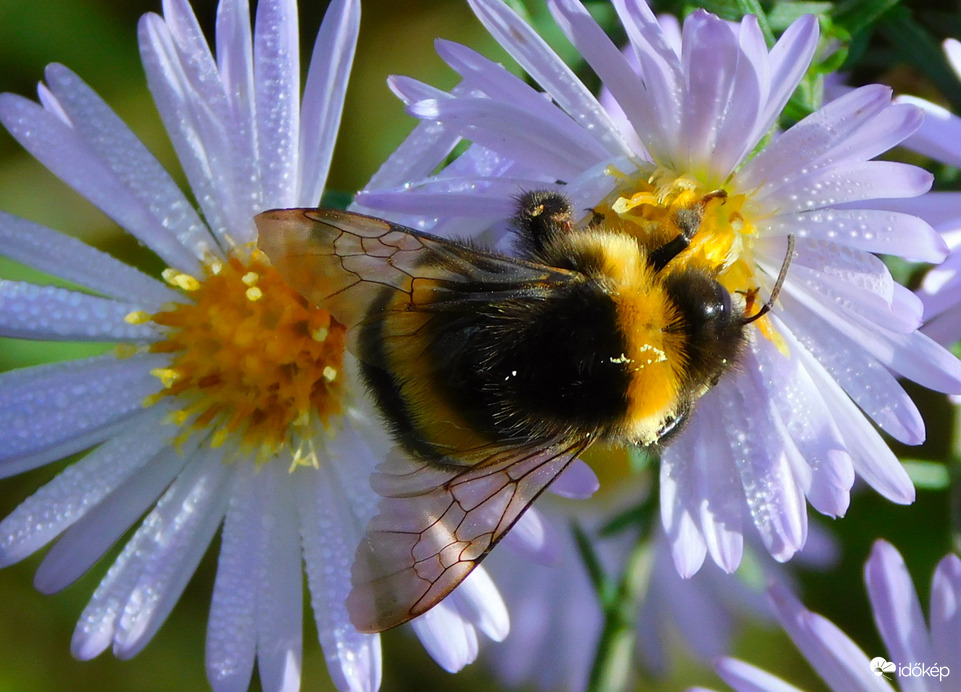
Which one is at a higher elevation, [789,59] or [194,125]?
[789,59]

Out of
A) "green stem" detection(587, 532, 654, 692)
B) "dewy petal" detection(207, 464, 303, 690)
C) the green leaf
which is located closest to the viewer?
"dewy petal" detection(207, 464, 303, 690)

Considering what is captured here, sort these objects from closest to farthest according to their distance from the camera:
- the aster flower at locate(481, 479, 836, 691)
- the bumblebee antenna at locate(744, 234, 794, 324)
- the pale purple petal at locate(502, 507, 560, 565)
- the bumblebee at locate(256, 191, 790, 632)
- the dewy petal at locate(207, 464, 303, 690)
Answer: the bumblebee at locate(256, 191, 790, 632) → the bumblebee antenna at locate(744, 234, 794, 324) → the pale purple petal at locate(502, 507, 560, 565) → the dewy petal at locate(207, 464, 303, 690) → the aster flower at locate(481, 479, 836, 691)

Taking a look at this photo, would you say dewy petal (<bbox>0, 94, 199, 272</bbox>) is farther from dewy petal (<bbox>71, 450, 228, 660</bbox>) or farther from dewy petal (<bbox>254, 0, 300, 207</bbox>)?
dewy petal (<bbox>71, 450, 228, 660</bbox>)

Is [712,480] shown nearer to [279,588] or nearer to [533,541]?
[533,541]

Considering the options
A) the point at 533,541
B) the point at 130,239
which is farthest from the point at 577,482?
the point at 130,239

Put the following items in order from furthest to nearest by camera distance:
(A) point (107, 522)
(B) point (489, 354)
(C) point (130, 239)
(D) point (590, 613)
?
(D) point (590, 613)
(C) point (130, 239)
(A) point (107, 522)
(B) point (489, 354)

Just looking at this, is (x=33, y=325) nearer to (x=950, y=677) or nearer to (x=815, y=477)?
(x=815, y=477)

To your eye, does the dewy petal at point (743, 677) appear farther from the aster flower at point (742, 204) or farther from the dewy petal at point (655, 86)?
the dewy petal at point (655, 86)

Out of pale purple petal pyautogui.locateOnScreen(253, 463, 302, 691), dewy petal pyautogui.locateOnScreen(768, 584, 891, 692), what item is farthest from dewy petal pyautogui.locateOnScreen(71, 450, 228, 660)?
dewy petal pyautogui.locateOnScreen(768, 584, 891, 692)
